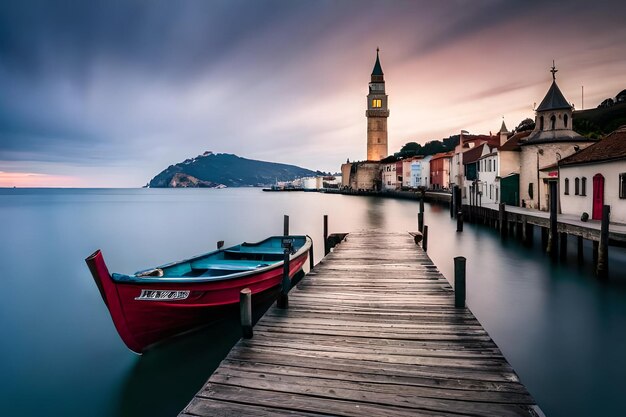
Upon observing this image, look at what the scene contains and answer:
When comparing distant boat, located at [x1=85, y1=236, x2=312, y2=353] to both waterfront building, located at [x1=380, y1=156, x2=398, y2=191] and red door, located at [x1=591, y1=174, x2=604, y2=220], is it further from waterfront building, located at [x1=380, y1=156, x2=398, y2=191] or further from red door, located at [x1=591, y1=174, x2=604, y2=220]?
waterfront building, located at [x1=380, y1=156, x2=398, y2=191]

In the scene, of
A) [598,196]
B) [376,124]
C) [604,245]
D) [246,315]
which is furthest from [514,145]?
[376,124]

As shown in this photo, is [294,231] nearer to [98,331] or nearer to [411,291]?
[98,331]

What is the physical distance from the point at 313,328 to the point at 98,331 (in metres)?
8.05

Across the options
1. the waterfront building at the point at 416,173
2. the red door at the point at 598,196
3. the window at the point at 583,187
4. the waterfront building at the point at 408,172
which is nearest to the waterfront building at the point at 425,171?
the waterfront building at the point at 416,173

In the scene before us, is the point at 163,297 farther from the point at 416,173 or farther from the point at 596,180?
the point at 416,173

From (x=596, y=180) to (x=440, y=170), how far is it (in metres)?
53.6

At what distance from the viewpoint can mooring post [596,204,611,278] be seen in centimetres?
1220

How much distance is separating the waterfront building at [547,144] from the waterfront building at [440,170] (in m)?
37.2

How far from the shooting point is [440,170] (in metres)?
71.2

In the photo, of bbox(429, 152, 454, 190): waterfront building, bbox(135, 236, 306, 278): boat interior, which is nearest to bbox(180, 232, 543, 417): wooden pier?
bbox(135, 236, 306, 278): boat interior

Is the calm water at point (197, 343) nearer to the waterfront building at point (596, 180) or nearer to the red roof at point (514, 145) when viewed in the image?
the waterfront building at point (596, 180)

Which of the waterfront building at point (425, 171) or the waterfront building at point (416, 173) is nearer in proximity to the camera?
the waterfront building at point (425, 171)

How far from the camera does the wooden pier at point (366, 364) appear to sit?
3924 mm

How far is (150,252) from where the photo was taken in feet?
83.8
